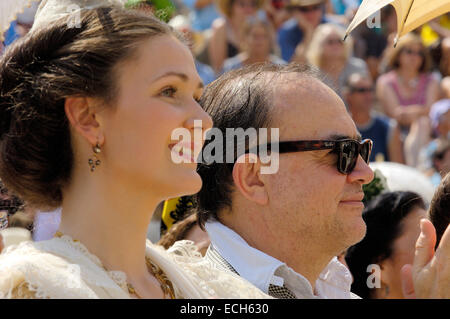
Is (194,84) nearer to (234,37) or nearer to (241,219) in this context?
(241,219)

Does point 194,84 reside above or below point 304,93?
above

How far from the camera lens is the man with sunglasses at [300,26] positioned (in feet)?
25.0

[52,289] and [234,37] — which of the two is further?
[234,37]

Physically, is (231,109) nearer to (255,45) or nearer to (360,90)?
(360,90)

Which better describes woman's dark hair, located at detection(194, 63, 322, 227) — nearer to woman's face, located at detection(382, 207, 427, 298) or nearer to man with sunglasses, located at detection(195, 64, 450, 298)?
man with sunglasses, located at detection(195, 64, 450, 298)

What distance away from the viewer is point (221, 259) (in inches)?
109

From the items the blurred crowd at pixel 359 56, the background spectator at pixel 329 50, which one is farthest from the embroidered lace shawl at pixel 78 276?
the background spectator at pixel 329 50

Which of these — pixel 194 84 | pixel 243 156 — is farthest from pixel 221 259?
pixel 194 84

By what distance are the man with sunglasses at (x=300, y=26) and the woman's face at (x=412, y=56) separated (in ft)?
2.85

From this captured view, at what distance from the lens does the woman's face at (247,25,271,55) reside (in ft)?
23.0

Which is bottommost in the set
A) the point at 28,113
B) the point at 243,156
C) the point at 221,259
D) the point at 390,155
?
the point at 390,155

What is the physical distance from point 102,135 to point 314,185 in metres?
0.95

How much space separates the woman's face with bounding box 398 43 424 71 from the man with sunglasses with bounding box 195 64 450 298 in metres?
4.72

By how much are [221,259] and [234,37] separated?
196 inches
